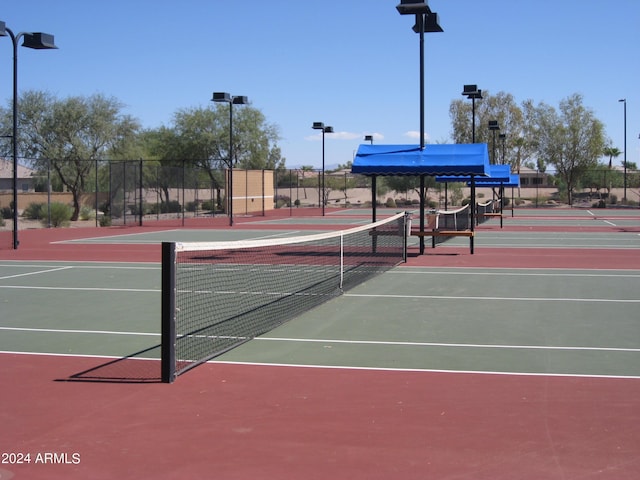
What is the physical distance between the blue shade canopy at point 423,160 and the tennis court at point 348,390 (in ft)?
22.0

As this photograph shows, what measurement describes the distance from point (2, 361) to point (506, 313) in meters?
6.84

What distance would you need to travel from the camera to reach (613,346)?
30.5 ft

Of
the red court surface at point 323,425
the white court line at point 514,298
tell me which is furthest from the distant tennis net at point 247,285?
the red court surface at point 323,425

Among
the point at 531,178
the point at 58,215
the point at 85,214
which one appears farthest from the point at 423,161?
the point at 531,178

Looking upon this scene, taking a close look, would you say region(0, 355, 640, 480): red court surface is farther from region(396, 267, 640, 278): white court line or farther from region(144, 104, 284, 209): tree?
region(144, 104, 284, 209): tree

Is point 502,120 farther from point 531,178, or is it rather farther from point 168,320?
point 168,320

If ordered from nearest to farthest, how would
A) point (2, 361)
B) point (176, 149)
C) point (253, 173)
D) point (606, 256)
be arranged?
point (2, 361), point (606, 256), point (253, 173), point (176, 149)

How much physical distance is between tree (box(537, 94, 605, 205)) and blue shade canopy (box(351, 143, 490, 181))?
56.1 m

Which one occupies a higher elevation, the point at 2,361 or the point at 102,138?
the point at 102,138

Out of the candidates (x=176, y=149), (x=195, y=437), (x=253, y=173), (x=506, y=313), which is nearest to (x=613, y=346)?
(x=506, y=313)

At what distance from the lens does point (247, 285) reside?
14.9 m

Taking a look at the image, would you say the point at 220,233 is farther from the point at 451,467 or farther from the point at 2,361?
the point at 451,467

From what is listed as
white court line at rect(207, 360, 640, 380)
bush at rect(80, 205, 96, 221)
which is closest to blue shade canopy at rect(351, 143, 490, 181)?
white court line at rect(207, 360, 640, 380)

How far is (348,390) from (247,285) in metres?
7.79
